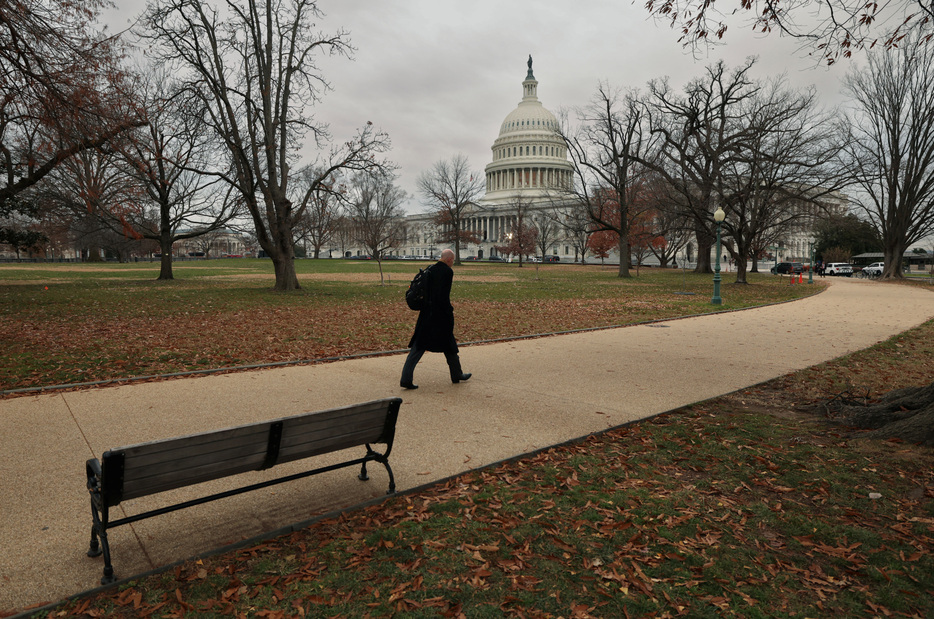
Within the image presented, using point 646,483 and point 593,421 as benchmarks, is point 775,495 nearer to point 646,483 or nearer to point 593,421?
point 646,483

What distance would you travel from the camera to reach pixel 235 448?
363cm

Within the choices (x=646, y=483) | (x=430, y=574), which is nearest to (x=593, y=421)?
(x=646, y=483)

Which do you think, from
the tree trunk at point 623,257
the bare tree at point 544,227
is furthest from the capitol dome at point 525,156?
the tree trunk at point 623,257

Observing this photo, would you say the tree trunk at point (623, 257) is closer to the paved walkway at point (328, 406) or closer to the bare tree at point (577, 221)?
the bare tree at point (577, 221)

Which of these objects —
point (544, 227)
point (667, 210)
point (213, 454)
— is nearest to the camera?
point (213, 454)

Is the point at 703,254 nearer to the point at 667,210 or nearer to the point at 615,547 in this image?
the point at 667,210

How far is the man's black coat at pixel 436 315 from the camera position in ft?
24.3

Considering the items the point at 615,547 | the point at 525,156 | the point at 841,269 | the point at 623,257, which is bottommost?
the point at 615,547

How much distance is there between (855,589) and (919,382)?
6.74 m

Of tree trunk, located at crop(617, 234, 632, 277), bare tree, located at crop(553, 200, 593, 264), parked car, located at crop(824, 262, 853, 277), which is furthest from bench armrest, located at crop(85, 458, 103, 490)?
parked car, located at crop(824, 262, 853, 277)

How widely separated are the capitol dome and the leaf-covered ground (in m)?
118

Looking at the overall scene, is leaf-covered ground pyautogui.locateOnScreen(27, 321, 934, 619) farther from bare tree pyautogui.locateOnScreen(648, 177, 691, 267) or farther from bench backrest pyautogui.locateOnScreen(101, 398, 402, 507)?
bare tree pyautogui.locateOnScreen(648, 177, 691, 267)

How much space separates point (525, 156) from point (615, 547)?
12855cm

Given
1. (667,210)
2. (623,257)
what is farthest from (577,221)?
(667,210)
